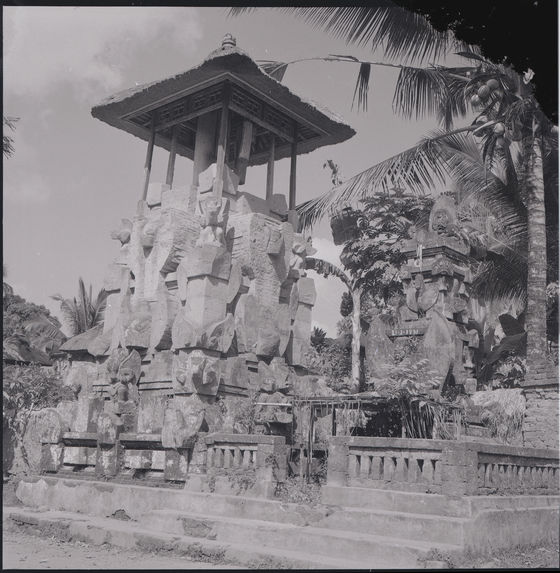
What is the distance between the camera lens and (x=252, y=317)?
49.3 ft

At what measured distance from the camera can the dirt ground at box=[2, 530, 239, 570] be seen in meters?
8.21

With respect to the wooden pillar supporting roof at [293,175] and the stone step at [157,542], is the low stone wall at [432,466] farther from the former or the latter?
the wooden pillar supporting roof at [293,175]

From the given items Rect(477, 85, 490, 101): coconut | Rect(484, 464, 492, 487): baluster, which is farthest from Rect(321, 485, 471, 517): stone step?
Rect(477, 85, 490, 101): coconut

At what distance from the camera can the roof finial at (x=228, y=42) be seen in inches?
580

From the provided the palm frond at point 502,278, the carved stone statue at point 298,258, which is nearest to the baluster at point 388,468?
the carved stone statue at point 298,258

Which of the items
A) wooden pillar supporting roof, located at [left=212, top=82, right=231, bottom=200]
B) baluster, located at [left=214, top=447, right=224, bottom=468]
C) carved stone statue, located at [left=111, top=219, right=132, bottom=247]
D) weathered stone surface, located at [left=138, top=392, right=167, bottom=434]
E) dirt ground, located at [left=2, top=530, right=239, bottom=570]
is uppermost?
wooden pillar supporting roof, located at [left=212, top=82, right=231, bottom=200]

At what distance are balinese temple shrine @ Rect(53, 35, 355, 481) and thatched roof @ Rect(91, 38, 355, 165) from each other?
0.14 ft

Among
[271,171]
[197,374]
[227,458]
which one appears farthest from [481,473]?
[271,171]

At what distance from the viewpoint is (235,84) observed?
16.3 metres

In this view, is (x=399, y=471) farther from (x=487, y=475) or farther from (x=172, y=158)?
(x=172, y=158)

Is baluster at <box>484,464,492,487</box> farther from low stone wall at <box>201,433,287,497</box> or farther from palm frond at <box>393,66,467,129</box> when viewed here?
palm frond at <box>393,66,467,129</box>

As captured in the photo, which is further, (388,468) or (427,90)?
(427,90)

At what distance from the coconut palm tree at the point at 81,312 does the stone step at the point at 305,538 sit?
59.0ft

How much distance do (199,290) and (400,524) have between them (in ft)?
24.1
